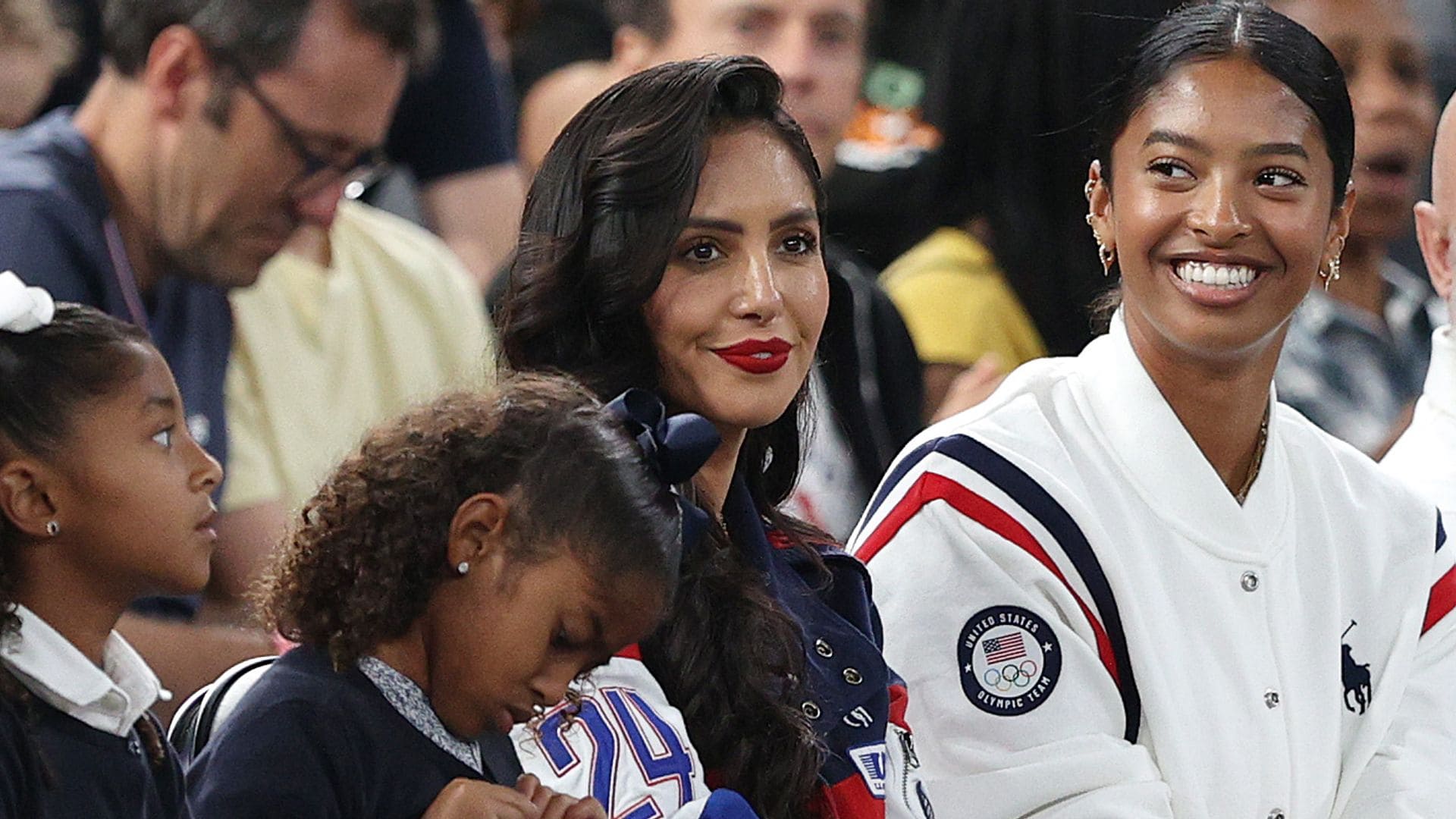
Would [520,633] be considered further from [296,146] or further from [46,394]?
[296,146]

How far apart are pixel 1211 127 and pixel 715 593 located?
2.61ft

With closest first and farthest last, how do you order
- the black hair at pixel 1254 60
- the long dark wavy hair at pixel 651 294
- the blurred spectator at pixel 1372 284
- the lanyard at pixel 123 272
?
the long dark wavy hair at pixel 651 294, the black hair at pixel 1254 60, the lanyard at pixel 123 272, the blurred spectator at pixel 1372 284

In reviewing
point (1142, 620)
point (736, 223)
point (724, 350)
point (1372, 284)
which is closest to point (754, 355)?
point (724, 350)

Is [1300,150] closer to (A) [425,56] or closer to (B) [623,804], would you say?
(B) [623,804]

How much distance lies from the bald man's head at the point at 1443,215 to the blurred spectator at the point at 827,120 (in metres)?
0.76

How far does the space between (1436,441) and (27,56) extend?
7.09ft

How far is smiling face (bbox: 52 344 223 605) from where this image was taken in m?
2.03

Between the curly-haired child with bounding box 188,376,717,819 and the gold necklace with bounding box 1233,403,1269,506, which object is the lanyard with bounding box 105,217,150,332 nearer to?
the curly-haired child with bounding box 188,376,717,819

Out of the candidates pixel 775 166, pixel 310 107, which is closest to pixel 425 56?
pixel 310 107

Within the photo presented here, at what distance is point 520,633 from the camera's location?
1995mm

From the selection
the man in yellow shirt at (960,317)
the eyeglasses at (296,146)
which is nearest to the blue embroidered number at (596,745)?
the eyeglasses at (296,146)

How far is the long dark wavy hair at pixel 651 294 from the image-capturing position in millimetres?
2268

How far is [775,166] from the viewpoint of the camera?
8.01 feet

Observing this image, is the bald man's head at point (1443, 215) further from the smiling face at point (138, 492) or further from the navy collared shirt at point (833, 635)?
the smiling face at point (138, 492)
